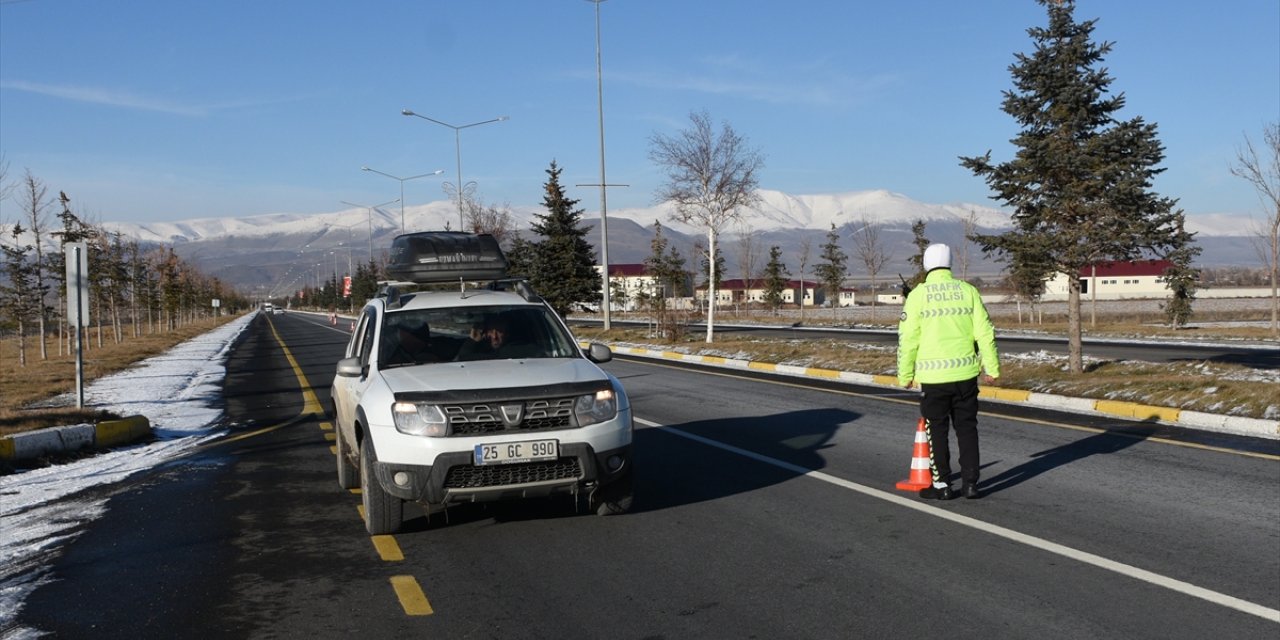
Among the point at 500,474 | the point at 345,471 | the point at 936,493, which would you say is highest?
the point at 500,474

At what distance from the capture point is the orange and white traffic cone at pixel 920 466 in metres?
7.98

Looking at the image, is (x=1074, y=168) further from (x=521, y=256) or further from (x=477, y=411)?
(x=521, y=256)

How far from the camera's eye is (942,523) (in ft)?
22.7

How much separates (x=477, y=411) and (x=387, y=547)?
114cm

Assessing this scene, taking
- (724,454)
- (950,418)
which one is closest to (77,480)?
(724,454)

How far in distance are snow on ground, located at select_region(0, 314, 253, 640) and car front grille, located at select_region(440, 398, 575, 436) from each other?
2.48 meters

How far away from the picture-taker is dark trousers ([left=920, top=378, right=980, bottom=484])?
7.54 m

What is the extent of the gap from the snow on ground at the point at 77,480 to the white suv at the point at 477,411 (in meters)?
2.10

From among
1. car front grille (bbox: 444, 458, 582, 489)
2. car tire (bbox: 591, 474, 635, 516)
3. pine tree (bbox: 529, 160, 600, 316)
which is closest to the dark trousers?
car tire (bbox: 591, 474, 635, 516)

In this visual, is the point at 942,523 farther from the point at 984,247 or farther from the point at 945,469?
the point at 984,247

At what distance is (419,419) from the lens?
251 inches

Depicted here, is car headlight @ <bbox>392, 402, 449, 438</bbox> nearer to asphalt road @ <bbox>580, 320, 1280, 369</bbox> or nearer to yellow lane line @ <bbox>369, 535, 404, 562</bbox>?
yellow lane line @ <bbox>369, 535, 404, 562</bbox>

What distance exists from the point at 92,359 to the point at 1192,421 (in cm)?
3234

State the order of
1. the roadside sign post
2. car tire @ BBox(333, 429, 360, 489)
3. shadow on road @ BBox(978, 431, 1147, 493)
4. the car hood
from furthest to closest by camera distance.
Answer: the roadside sign post < car tire @ BBox(333, 429, 360, 489) < shadow on road @ BBox(978, 431, 1147, 493) < the car hood
